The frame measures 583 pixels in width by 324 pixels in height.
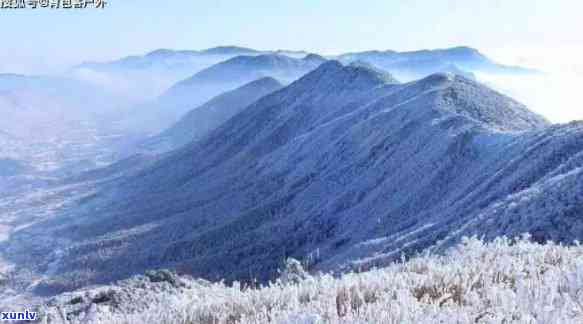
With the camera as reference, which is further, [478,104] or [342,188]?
[478,104]

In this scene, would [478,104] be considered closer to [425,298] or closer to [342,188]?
[342,188]

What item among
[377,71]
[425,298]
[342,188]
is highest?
[377,71]

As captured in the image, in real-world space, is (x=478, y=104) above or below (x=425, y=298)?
above

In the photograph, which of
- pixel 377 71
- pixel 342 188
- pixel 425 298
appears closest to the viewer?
pixel 425 298

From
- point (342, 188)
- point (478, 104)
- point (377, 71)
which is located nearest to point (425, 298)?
point (342, 188)

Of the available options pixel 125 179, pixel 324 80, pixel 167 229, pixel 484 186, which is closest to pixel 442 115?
pixel 484 186

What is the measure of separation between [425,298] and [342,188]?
58034 millimetres

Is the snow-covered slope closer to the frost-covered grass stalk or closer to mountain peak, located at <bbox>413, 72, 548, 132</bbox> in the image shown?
mountain peak, located at <bbox>413, 72, 548, 132</bbox>

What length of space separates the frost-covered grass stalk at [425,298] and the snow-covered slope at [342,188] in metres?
12.3

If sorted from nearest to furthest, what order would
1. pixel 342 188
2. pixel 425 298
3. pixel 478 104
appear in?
pixel 425 298 → pixel 342 188 → pixel 478 104

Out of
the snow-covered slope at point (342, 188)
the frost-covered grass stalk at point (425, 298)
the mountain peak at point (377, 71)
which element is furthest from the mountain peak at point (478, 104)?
the frost-covered grass stalk at point (425, 298)

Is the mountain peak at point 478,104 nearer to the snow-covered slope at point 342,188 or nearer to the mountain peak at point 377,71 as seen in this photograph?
the snow-covered slope at point 342,188

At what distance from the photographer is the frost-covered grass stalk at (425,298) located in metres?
5.01

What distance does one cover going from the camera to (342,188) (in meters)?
63.8
